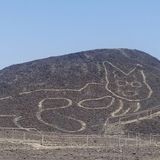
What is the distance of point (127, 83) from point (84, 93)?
9.10 meters

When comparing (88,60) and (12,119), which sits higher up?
(88,60)

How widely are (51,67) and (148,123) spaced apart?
105 ft

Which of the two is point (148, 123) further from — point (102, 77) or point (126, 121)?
point (102, 77)

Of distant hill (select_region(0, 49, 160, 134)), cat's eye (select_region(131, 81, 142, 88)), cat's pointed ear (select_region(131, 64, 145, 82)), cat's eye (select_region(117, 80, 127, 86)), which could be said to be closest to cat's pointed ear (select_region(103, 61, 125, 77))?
distant hill (select_region(0, 49, 160, 134))

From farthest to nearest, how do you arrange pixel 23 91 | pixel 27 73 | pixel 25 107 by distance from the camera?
pixel 27 73 < pixel 23 91 < pixel 25 107

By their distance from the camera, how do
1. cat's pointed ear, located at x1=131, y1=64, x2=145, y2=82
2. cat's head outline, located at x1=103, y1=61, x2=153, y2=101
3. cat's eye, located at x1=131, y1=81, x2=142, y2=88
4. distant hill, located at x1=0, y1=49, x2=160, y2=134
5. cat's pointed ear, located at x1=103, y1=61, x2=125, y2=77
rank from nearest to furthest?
distant hill, located at x1=0, y1=49, x2=160, y2=134, cat's head outline, located at x1=103, y1=61, x2=153, y2=101, cat's eye, located at x1=131, y1=81, x2=142, y2=88, cat's pointed ear, located at x1=103, y1=61, x2=125, y2=77, cat's pointed ear, located at x1=131, y1=64, x2=145, y2=82

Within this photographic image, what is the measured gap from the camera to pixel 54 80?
10700 cm

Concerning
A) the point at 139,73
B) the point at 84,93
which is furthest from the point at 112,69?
the point at 84,93

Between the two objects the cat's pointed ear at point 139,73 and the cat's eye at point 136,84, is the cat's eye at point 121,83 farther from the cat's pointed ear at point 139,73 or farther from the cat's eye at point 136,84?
the cat's pointed ear at point 139,73

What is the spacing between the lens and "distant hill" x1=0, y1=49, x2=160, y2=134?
86.9 metres

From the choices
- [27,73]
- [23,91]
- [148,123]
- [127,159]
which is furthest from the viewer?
[27,73]

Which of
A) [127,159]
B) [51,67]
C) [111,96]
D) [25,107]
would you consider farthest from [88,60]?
[127,159]

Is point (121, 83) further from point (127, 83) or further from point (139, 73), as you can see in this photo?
point (139, 73)

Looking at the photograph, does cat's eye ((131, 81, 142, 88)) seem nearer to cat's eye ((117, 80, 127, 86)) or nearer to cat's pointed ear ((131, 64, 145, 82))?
cat's eye ((117, 80, 127, 86))
